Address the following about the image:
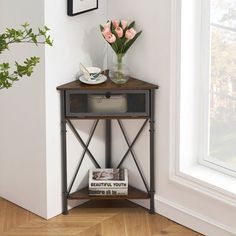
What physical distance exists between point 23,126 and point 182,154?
0.95 meters

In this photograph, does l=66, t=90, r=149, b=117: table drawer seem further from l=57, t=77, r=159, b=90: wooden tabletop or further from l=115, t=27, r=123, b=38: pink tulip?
l=115, t=27, r=123, b=38: pink tulip

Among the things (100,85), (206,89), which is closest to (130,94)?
(100,85)

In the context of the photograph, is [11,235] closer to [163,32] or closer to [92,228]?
[92,228]

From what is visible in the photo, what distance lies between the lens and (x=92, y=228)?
432 centimetres

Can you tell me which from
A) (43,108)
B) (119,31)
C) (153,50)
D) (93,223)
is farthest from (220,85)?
(93,223)

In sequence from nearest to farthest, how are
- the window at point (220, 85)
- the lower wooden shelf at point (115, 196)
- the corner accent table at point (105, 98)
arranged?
the window at point (220, 85)
the corner accent table at point (105, 98)
the lower wooden shelf at point (115, 196)

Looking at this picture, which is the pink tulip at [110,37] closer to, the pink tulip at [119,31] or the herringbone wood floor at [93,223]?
the pink tulip at [119,31]

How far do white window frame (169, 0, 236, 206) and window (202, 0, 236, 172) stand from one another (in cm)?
4

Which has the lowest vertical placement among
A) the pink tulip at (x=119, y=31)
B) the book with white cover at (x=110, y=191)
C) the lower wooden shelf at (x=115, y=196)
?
the lower wooden shelf at (x=115, y=196)

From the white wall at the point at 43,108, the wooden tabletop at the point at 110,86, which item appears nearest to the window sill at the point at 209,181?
the wooden tabletop at the point at 110,86

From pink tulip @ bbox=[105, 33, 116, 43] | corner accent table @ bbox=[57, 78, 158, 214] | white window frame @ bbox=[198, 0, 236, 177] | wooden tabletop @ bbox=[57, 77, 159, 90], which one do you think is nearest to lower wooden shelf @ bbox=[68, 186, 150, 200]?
corner accent table @ bbox=[57, 78, 158, 214]

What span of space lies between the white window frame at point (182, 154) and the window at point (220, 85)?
4 cm

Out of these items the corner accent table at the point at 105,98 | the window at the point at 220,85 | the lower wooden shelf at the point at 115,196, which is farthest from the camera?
the lower wooden shelf at the point at 115,196

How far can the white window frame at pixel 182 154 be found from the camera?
403 cm
